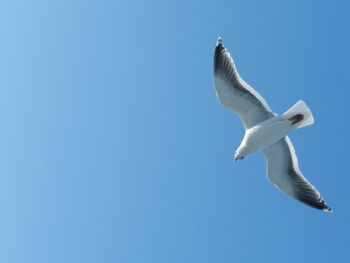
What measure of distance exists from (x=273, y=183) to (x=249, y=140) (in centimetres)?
210

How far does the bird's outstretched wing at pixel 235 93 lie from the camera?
1562 cm

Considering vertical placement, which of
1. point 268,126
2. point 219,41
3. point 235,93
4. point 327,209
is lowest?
point 327,209

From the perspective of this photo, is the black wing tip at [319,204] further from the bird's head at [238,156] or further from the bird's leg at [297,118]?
the bird's leg at [297,118]

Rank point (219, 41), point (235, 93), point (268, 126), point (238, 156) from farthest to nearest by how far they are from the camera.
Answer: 1. point (238, 156)
2. point (268, 126)
3. point (235, 93)
4. point (219, 41)

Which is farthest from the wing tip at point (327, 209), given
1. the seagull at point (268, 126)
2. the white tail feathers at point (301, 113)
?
the white tail feathers at point (301, 113)

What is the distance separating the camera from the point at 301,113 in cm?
1577

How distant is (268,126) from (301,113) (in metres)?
1.06

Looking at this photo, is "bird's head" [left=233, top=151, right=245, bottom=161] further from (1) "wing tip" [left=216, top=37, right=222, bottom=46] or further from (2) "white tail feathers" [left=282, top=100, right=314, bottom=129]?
(1) "wing tip" [left=216, top=37, right=222, bottom=46]

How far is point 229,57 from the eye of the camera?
51.4 ft

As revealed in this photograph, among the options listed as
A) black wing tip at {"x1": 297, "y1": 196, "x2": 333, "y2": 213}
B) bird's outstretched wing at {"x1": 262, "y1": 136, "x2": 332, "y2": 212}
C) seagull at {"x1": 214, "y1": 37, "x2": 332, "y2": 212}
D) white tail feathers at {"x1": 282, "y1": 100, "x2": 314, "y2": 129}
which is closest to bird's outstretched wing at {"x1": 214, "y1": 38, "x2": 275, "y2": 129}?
seagull at {"x1": 214, "y1": 37, "x2": 332, "y2": 212}

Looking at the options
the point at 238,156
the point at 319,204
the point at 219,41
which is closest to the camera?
the point at 219,41

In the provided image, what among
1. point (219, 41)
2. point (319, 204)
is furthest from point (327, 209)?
point (219, 41)

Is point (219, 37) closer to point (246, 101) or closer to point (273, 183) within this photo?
point (246, 101)

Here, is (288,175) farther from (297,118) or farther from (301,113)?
(301,113)
